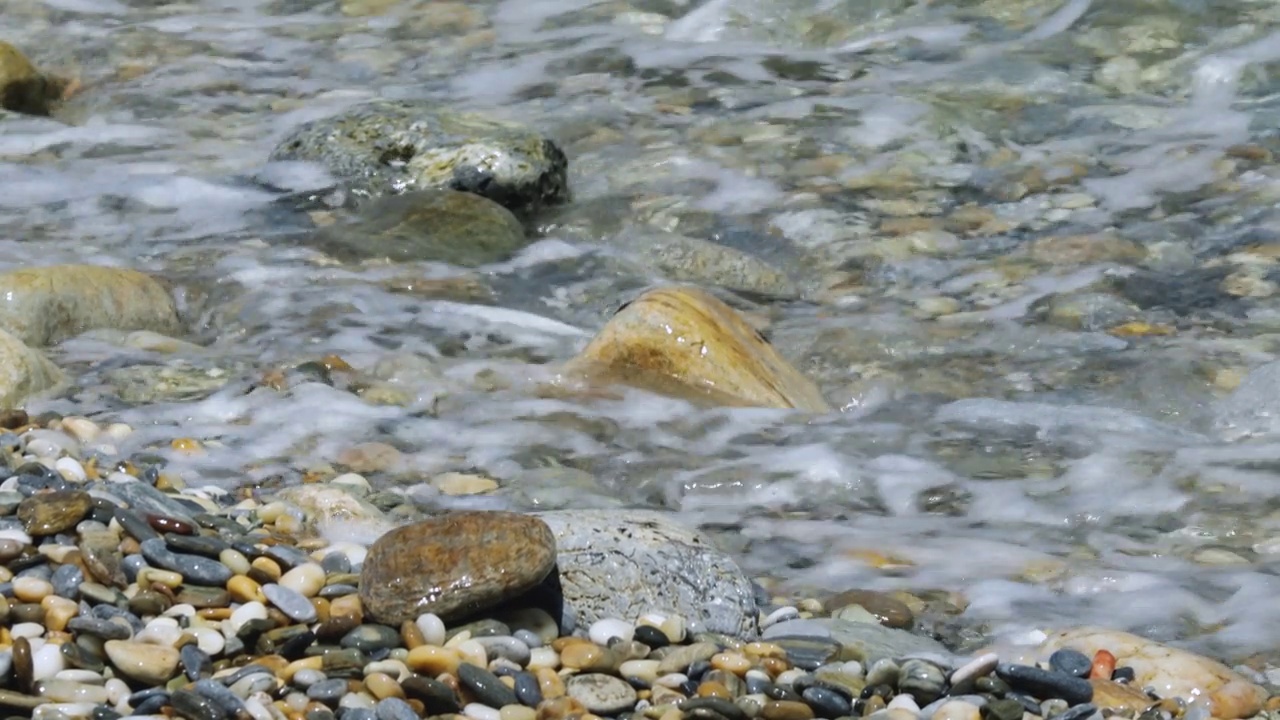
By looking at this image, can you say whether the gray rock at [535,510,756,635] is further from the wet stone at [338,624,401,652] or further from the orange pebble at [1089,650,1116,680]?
the orange pebble at [1089,650,1116,680]

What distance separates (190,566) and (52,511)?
1.00ft

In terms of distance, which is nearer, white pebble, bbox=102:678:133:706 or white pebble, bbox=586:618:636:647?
white pebble, bbox=102:678:133:706

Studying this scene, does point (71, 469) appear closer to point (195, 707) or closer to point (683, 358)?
point (195, 707)

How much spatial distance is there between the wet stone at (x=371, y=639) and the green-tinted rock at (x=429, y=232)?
10.0 feet

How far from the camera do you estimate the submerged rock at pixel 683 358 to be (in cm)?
473

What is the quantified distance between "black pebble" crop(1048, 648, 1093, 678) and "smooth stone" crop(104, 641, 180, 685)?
1.58 meters

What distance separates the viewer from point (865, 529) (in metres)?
3.98

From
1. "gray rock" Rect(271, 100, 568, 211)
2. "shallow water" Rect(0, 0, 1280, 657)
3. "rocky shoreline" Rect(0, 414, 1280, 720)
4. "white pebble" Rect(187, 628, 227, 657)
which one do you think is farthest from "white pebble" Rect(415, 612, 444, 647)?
"gray rock" Rect(271, 100, 568, 211)

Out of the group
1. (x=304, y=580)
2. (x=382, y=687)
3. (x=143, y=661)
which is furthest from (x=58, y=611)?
(x=382, y=687)

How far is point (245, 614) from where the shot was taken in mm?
2955

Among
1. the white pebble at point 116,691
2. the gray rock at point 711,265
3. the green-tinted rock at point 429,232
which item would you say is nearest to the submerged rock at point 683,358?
the gray rock at point 711,265

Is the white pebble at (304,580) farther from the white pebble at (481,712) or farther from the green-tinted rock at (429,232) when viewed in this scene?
the green-tinted rock at (429,232)

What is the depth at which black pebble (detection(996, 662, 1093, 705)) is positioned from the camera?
2883mm

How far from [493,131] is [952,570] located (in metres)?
3.61
